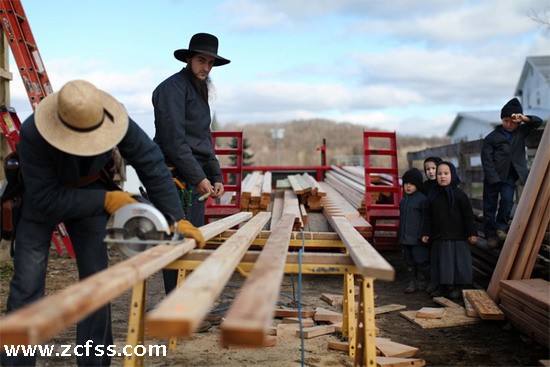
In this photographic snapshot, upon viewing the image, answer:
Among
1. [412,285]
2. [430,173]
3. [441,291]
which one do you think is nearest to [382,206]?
[430,173]

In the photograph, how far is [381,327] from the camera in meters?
6.25

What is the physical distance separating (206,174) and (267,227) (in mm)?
1950

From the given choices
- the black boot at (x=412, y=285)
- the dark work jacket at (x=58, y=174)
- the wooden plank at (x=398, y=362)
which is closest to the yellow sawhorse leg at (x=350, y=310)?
the wooden plank at (x=398, y=362)

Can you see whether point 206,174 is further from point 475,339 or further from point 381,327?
point 475,339

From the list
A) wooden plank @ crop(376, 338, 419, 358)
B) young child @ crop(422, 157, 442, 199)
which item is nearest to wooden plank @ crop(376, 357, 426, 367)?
wooden plank @ crop(376, 338, 419, 358)

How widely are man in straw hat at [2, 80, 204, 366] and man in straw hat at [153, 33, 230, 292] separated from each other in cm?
151

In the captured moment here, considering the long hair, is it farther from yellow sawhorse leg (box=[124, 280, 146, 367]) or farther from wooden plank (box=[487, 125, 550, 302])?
wooden plank (box=[487, 125, 550, 302])

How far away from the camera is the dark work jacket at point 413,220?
7.73 m

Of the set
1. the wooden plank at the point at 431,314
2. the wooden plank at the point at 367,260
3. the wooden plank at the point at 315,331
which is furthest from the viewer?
the wooden plank at the point at 431,314

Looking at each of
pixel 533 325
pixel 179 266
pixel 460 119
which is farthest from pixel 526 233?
pixel 460 119

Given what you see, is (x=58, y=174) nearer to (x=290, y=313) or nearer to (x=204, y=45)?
(x=204, y=45)

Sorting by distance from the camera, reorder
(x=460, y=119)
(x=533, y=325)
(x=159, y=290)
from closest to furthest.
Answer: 1. (x=533, y=325)
2. (x=159, y=290)
3. (x=460, y=119)

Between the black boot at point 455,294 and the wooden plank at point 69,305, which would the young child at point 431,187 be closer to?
the black boot at point 455,294

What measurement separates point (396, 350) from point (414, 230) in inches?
115
